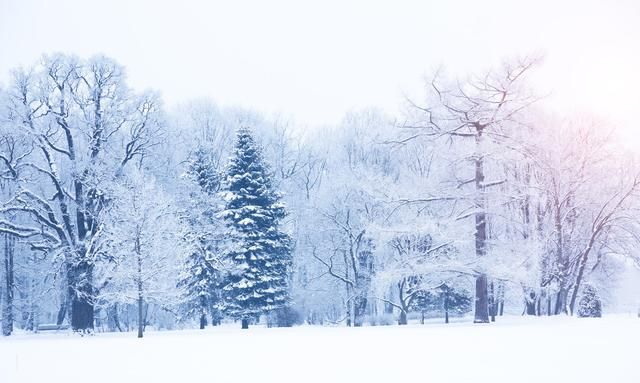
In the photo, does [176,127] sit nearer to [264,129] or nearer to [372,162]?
[264,129]

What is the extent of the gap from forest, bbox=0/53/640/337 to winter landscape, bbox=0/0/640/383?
0.42ft

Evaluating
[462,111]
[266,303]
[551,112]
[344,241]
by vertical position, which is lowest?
[266,303]

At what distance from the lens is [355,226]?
37.7m

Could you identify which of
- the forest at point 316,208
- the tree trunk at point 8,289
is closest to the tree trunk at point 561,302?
the forest at point 316,208

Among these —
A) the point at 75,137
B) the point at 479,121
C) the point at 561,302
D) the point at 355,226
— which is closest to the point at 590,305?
the point at 561,302

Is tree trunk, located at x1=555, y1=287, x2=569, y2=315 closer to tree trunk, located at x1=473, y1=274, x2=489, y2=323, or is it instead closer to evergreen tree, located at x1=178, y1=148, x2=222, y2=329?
tree trunk, located at x1=473, y1=274, x2=489, y2=323

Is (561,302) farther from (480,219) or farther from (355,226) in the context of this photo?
(355,226)

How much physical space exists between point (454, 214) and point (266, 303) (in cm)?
1425

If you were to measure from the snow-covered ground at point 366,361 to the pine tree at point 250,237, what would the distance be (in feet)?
57.8

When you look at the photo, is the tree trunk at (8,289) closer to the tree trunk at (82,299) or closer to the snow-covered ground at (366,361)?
the tree trunk at (82,299)

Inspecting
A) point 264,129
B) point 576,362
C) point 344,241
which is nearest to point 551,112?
point 344,241

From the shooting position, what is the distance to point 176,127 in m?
42.3

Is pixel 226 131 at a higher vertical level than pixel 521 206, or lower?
higher

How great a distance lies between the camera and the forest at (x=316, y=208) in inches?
872
